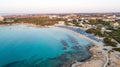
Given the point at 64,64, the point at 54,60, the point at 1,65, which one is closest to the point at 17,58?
the point at 1,65

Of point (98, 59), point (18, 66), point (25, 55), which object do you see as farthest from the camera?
point (25, 55)

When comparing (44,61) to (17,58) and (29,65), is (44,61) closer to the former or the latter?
(29,65)

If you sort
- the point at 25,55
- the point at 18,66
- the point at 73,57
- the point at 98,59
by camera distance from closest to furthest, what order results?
the point at 18,66
the point at 98,59
the point at 73,57
the point at 25,55

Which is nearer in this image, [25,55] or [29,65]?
[29,65]

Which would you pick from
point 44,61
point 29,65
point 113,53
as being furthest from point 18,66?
point 113,53

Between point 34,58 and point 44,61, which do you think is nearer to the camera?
point 44,61

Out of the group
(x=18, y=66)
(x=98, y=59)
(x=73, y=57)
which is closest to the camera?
(x=18, y=66)

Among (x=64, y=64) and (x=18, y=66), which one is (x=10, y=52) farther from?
(x=64, y=64)
